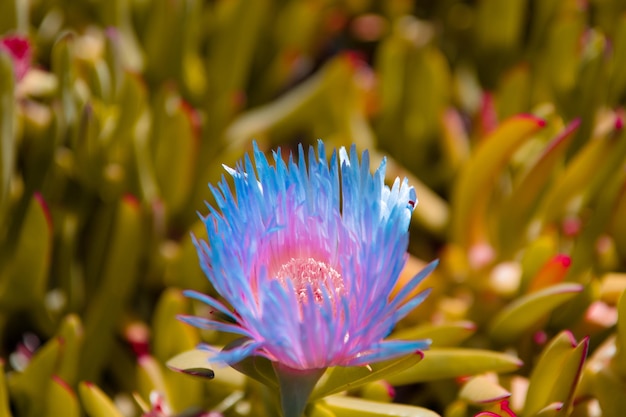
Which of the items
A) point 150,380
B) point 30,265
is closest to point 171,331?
point 150,380

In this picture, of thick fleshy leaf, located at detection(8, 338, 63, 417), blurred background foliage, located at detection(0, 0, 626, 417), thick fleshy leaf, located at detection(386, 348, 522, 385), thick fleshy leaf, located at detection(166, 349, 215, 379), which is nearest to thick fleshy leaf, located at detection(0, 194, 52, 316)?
blurred background foliage, located at detection(0, 0, 626, 417)

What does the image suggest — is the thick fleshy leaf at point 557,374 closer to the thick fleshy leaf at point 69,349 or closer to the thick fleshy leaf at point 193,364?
the thick fleshy leaf at point 193,364

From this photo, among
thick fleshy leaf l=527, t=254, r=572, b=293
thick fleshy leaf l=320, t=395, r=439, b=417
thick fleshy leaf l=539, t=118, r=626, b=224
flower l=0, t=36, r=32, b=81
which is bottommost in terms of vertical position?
thick fleshy leaf l=320, t=395, r=439, b=417

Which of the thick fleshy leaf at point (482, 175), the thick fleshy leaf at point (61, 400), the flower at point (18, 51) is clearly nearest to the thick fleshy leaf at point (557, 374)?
the thick fleshy leaf at point (482, 175)

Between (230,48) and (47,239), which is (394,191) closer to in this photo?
(47,239)

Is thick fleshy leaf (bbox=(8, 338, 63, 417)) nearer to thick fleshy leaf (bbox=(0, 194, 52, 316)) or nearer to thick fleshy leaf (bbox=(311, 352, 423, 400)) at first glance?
thick fleshy leaf (bbox=(0, 194, 52, 316))

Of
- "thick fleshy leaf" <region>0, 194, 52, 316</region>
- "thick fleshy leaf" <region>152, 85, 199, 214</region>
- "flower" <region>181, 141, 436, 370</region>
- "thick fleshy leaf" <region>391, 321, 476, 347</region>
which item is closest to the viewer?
"flower" <region>181, 141, 436, 370</region>
